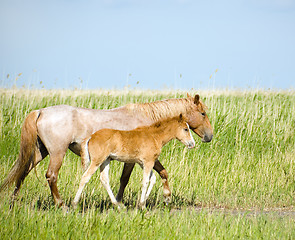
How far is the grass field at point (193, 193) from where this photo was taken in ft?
17.4

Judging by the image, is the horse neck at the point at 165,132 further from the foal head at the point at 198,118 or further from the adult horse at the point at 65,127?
the foal head at the point at 198,118

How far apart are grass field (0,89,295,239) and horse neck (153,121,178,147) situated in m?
1.05

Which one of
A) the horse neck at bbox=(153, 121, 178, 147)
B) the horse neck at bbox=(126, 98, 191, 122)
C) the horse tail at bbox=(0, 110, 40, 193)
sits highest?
the horse neck at bbox=(126, 98, 191, 122)

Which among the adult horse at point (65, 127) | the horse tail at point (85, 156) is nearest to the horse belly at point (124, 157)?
the horse tail at point (85, 156)

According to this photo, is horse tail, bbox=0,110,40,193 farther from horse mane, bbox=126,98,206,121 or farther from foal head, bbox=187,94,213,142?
foal head, bbox=187,94,213,142

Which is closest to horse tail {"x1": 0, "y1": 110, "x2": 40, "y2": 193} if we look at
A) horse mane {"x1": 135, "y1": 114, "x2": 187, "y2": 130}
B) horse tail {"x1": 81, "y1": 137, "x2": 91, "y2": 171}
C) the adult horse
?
the adult horse

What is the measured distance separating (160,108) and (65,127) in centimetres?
173

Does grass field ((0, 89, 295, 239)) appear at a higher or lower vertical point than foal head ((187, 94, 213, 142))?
lower

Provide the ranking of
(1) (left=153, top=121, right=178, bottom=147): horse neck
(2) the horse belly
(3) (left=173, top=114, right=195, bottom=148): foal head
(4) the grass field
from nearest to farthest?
(4) the grass field < (2) the horse belly < (1) (left=153, top=121, right=178, bottom=147): horse neck < (3) (left=173, top=114, right=195, bottom=148): foal head

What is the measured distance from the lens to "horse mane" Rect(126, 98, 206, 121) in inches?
294

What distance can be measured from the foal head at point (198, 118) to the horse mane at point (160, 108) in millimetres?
198

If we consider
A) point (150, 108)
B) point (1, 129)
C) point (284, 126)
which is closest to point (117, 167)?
point (150, 108)

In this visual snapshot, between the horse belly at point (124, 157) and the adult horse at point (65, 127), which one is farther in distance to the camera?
the adult horse at point (65, 127)

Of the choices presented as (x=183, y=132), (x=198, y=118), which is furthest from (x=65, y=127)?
(x=198, y=118)
